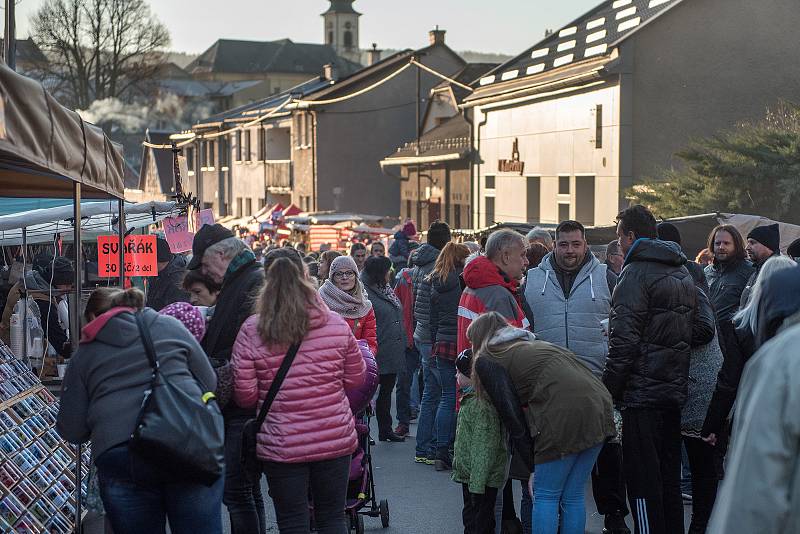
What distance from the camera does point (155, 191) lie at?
232 ft

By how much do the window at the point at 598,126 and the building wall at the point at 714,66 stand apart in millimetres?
1077

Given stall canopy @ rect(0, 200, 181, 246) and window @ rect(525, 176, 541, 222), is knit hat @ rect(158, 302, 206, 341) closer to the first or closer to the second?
stall canopy @ rect(0, 200, 181, 246)

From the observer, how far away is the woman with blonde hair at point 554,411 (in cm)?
589

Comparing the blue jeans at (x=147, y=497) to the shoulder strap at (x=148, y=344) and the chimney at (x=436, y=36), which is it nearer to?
the shoulder strap at (x=148, y=344)

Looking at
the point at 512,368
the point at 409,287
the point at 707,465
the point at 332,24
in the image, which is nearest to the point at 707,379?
the point at 707,465

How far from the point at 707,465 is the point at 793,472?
15.6 feet

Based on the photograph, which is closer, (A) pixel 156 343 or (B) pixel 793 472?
(B) pixel 793 472

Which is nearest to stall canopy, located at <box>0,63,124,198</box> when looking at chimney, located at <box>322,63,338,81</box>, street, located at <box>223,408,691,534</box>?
street, located at <box>223,408,691,534</box>

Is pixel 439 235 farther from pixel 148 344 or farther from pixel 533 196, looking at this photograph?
pixel 533 196

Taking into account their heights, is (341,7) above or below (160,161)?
above

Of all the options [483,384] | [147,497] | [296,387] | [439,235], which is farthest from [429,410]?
[147,497]

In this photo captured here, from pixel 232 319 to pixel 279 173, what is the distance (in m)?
50.2

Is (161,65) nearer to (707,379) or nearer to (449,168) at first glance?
(449,168)

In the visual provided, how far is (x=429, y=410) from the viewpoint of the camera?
10.2m
